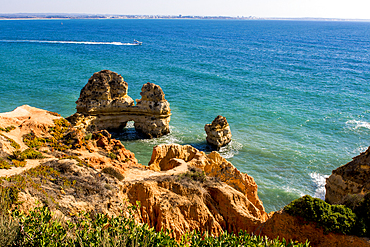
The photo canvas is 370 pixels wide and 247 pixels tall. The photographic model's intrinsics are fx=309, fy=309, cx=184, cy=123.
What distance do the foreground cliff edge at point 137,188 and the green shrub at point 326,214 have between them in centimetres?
37

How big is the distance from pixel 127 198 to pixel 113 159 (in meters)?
5.59

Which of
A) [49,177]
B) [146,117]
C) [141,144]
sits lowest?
[141,144]

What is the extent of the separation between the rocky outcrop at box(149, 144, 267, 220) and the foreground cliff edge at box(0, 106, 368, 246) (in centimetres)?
8

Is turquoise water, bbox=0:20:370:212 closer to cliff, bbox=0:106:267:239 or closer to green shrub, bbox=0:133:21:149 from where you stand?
cliff, bbox=0:106:267:239

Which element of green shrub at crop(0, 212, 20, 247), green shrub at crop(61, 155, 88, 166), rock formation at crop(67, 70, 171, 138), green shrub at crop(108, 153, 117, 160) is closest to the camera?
green shrub at crop(0, 212, 20, 247)

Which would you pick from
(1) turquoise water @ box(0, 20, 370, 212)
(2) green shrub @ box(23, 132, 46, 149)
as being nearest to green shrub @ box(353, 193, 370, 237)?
(1) turquoise water @ box(0, 20, 370, 212)

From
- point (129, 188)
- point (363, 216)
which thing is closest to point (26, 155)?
point (129, 188)

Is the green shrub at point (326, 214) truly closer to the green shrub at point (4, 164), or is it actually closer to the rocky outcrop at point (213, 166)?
the rocky outcrop at point (213, 166)

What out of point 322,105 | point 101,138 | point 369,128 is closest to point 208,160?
point 101,138

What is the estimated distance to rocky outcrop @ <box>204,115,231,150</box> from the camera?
39188 millimetres

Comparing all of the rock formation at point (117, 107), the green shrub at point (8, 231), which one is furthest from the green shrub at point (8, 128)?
the rock formation at point (117, 107)

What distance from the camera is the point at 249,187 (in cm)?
2367

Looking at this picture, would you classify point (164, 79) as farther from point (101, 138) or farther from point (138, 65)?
point (101, 138)

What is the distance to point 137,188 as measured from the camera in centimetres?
1905
